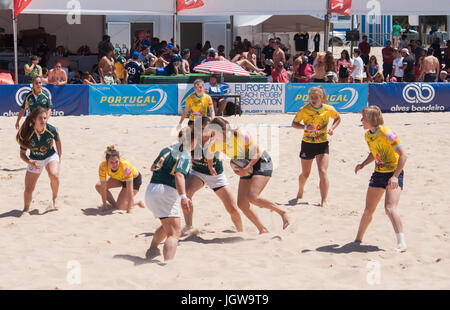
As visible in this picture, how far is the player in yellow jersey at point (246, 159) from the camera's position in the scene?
693 cm

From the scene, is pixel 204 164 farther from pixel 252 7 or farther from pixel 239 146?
pixel 252 7

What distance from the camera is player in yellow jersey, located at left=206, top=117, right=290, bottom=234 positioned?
693 centimetres

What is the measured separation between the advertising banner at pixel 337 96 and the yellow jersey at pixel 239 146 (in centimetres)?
1058

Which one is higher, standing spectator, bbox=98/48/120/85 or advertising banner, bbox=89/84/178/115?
standing spectator, bbox=98/48/120/85

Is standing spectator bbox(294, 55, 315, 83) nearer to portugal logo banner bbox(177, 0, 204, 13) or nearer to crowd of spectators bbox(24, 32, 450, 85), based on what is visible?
crowd of spectators bbox(24, 32, 450, 85)

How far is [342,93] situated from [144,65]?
19.4ft

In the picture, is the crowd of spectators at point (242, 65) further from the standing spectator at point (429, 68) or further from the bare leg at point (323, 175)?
the bare leg at point (323, 175)

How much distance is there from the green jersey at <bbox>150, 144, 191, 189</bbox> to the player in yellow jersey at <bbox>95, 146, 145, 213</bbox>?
6.74 ft

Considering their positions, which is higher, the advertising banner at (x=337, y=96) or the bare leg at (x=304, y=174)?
the advertising banner at (x=337, y=96)

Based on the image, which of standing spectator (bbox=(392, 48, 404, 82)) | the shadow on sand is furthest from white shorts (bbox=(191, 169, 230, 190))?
standing spectator (bbox=(392, 48, 404, 82))

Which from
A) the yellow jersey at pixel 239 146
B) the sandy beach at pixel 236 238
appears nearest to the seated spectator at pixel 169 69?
the sandy beach at pixel 236 238

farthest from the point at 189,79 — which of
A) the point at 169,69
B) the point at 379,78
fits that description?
the point at 379,78

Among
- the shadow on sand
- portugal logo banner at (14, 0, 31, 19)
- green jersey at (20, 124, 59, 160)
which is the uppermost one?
portugal logo banner at (14, 0, 31, 19)
